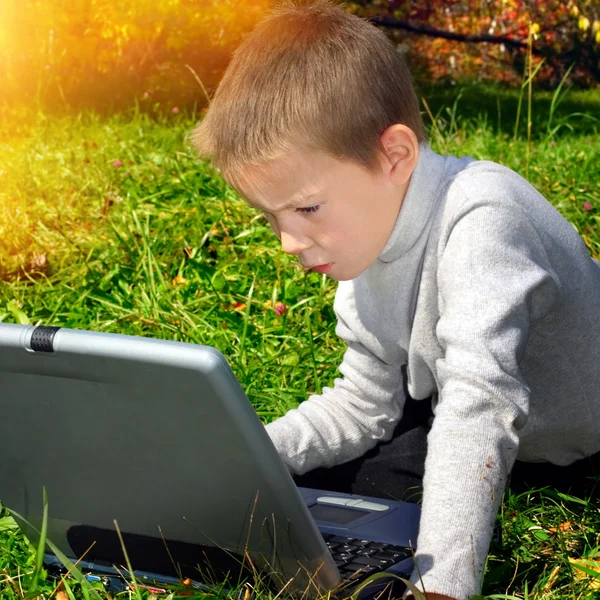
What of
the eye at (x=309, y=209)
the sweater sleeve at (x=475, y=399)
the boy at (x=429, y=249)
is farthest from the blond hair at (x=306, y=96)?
the sweater sleeve at (x=475, y=399)

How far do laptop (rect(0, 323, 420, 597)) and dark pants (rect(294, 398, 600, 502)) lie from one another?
49cm

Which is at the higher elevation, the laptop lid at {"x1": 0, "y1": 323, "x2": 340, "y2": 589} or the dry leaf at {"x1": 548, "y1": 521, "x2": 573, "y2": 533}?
the laptop lid at {"x1": 0, "y1": 323, "x2": 340, "y2": 589}

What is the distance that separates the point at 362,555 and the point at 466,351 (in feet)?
1.45

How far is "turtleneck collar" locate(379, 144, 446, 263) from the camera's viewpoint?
75.6 inches

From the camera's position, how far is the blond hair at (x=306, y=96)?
1.80 m

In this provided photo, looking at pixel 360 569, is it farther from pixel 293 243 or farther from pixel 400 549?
pixel 293 243

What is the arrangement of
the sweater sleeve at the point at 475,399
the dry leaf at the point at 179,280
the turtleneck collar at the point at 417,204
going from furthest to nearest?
1. the dry leaf at the point at 179,280
2. the turtleneck collar at the point at 417,204
3. the sweater sleeve at the point at 475,399

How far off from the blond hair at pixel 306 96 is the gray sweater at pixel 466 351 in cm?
15

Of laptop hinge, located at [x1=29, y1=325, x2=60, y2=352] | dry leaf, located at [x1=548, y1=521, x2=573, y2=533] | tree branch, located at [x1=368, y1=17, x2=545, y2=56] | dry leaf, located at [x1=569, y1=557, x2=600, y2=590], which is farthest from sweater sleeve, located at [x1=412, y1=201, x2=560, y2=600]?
tree branch, located at [x1=368, y1=17, x2=545, y2=56]

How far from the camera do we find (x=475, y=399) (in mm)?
1658

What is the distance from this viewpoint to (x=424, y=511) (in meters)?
1.66

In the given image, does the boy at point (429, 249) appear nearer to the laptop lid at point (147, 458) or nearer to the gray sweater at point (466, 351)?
the gray sweater at point (466, 351)

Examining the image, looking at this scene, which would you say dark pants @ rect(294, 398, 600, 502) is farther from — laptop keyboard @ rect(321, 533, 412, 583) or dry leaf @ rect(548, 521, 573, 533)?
laptop keyboard @ rect(321, 533, 412, 583)

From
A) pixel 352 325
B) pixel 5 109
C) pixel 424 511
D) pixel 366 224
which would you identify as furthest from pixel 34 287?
pixel 5 109
